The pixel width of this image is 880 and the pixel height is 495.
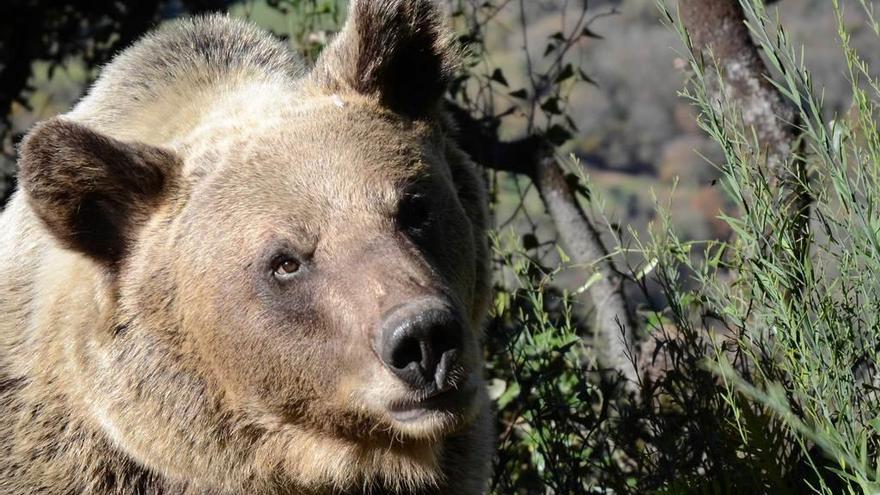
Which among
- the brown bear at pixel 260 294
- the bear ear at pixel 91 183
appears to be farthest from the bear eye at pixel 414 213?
the bear ear at pixel 91 183

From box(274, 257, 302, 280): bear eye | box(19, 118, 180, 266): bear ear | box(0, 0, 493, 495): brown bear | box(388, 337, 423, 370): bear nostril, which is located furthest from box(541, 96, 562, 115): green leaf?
box(388, 337, 423, 370): bear nostril

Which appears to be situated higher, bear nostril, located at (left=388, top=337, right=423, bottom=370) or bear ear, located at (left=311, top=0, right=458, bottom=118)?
bear ear, located at (left=311, top=0, right=458, bottom=118)

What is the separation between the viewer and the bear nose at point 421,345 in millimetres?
3184

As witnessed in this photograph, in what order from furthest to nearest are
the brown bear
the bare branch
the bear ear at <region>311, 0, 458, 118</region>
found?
the bare branch → the bear ear at <region>311, 0, 458, 118</region> → the brown bear

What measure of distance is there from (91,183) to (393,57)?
110cm

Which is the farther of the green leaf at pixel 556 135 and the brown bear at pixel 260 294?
the green leaf at pixel 556 135

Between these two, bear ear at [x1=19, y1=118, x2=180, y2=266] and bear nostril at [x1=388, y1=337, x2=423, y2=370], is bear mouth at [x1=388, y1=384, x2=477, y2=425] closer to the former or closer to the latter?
bear nostril at [x1=388, y1=337, x2=423, y2=370]

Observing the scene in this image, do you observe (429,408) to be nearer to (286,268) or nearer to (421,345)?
(421,345)

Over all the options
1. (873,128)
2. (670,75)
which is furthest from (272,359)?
(670,75)

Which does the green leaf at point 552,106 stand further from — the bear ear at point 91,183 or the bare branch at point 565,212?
the bear ear at point 91,183

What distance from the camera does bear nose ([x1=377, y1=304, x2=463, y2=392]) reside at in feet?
10.4

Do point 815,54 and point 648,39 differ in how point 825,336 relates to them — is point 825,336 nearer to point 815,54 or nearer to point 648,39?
point 815,54

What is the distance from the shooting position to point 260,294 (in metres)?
3.63

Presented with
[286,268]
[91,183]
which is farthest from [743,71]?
[91,183]
